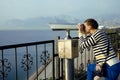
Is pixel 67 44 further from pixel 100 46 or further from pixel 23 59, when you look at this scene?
pixel 100 46

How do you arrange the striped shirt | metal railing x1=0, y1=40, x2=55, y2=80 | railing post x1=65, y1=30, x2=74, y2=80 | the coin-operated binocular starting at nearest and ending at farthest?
1. metal railing x1=0, y1=40, x2=55, y2=80
2. the striped shirt
3. the coin-operated binocular
4. railing post x1=65, y1=30, x2=74, y2=80

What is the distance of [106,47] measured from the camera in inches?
196

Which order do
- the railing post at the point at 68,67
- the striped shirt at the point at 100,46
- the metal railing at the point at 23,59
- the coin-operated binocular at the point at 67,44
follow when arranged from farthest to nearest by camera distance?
the railing post at the point at 68,67 < the coin-operated binocular at the point at 67,44 < the striped shirt at the point at 100,46 < the metal railing at the point at 23,59

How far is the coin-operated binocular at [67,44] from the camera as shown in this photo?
618cm

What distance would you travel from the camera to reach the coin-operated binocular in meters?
6.18

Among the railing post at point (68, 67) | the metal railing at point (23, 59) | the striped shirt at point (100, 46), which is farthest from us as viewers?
the railing post at point (68, 67)

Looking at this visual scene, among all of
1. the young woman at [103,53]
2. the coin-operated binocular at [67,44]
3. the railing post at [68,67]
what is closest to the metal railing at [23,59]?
the coin-operated binocular at [67,44]

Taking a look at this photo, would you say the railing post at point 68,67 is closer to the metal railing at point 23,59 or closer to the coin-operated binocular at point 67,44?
the coin-operated binocular at point 67,44

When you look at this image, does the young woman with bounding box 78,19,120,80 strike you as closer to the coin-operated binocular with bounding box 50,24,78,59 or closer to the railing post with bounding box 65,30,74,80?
the coin-operated binocular with bounding box 50,24,78,59

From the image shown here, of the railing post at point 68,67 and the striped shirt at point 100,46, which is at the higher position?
the striped shirt at point 100,46

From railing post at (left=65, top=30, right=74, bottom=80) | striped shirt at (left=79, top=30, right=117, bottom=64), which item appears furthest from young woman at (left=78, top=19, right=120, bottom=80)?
railing post at (left=65, top=30, right=74, bottom=80)

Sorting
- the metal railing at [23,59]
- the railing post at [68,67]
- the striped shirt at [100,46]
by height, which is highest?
the striped shirt at [100,46]

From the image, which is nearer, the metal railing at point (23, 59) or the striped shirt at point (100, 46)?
the metal railing at point (23, 59)

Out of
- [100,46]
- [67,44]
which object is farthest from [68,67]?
[100,46]
